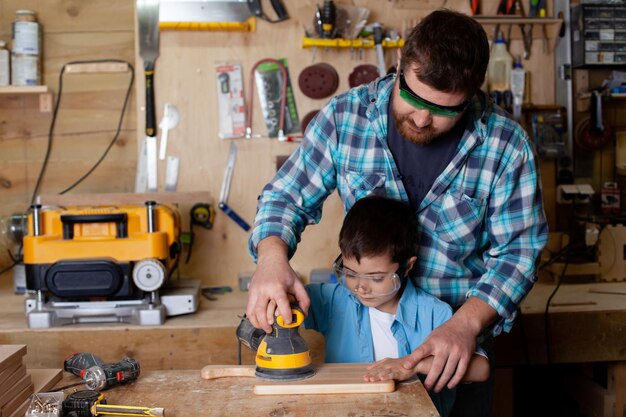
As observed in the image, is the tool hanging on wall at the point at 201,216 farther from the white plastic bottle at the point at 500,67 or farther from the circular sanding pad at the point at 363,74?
the white plastic bottle at the point at 500,67

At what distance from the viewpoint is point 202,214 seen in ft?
10.8

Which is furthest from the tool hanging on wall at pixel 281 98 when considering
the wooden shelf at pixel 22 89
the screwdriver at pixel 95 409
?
the screwdriver at pixel 95 409

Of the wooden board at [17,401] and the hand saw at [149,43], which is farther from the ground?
the hand saw at [149,43]

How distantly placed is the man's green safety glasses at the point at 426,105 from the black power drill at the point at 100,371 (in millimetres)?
810

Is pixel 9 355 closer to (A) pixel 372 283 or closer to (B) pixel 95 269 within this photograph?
(A) pixel 372 283

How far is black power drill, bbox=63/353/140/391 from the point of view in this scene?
161 centimetres

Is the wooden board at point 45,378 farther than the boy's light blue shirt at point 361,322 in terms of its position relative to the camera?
No

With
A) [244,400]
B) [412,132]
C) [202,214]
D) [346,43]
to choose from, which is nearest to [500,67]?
[346,43]

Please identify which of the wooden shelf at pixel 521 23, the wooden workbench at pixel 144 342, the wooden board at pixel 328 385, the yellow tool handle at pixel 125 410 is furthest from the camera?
the wooden shelf at pixel 521 23

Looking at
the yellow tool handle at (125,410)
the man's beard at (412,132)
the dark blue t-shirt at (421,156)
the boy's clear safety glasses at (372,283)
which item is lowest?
the yellow tool handle at (125,410)

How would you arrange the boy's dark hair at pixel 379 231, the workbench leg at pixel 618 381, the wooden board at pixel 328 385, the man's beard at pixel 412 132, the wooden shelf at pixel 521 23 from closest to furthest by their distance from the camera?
the wooden board at pixel 328 385
the man's beard at pixel 412 132
the boy's dark hair at pixel 379 231
the workbench leg at pixel 618 381
the wooden shelf at pixel 521 23

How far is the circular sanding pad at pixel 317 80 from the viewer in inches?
130

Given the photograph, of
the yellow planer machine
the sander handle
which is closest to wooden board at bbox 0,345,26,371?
the sander handle

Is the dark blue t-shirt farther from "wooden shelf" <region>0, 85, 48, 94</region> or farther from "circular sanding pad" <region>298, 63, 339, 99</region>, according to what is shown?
"wooden shelf" <region>0, 85, 48, 94</region>
